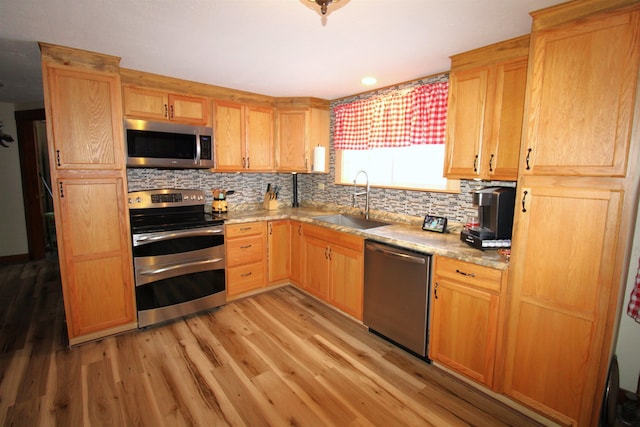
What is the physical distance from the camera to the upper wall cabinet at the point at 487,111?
202cm

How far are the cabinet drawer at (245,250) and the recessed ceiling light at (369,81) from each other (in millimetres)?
1951

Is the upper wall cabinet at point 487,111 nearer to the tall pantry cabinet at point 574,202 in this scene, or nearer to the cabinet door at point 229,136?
the tall pantry cabinet at point 574,202

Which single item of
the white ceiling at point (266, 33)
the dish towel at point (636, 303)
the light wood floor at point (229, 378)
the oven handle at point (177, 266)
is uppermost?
the white ceiling at point (266, 33)

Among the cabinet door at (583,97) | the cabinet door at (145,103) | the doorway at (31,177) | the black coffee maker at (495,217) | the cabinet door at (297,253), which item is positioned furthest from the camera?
the doorway at (31,177)

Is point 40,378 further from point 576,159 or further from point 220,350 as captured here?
point 576,159

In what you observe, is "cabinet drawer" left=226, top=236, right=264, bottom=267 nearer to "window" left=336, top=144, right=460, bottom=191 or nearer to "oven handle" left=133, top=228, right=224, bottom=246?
"oven handle" left=133, top=228, right=224, bottom=246

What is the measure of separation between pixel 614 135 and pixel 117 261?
3.41 meters

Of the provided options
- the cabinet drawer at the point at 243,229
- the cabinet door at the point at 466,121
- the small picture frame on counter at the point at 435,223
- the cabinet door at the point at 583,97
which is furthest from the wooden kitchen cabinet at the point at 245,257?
the cabinet door at the point at 583,97

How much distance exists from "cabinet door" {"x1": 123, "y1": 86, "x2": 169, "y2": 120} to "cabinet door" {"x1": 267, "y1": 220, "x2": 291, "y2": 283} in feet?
5.10

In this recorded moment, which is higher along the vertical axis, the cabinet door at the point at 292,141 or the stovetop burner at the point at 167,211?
the cabinet door at the point at 292,141

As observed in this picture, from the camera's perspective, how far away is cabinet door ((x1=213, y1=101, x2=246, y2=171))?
10.9 feet

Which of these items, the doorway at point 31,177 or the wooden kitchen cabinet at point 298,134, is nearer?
the wooden kitchen cabinet at point 298,134

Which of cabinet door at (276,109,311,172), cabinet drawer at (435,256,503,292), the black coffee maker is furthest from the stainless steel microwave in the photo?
the black coffee maker

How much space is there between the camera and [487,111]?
2.15 m
